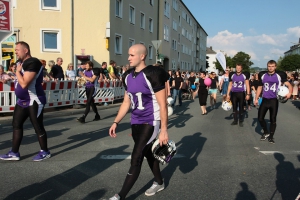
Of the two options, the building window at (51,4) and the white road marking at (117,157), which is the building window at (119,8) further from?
the white road marking at (117,157)

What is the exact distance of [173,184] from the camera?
413 centimetres

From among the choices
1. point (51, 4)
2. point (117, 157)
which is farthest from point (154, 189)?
point (51, 4)

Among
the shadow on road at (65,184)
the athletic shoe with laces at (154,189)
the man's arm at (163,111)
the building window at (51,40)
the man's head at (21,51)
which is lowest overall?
the shadow on road at (65,184)

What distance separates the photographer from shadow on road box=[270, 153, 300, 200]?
3830mm

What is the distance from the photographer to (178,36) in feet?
166

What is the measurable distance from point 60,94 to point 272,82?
8050 mm

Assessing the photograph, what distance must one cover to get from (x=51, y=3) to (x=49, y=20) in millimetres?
1253

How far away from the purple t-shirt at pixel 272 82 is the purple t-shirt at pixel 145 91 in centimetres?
430

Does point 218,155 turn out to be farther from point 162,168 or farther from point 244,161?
point 162,168

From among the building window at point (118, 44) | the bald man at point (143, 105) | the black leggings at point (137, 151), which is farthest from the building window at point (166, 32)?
the black leggings at point (137, 151)

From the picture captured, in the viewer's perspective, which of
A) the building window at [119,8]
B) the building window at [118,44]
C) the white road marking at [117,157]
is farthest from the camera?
the building window at [118,44]

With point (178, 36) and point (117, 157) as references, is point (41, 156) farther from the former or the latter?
point (178, 36)

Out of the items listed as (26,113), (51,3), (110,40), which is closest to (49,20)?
(51,3)

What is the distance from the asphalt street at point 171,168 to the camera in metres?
3.83
